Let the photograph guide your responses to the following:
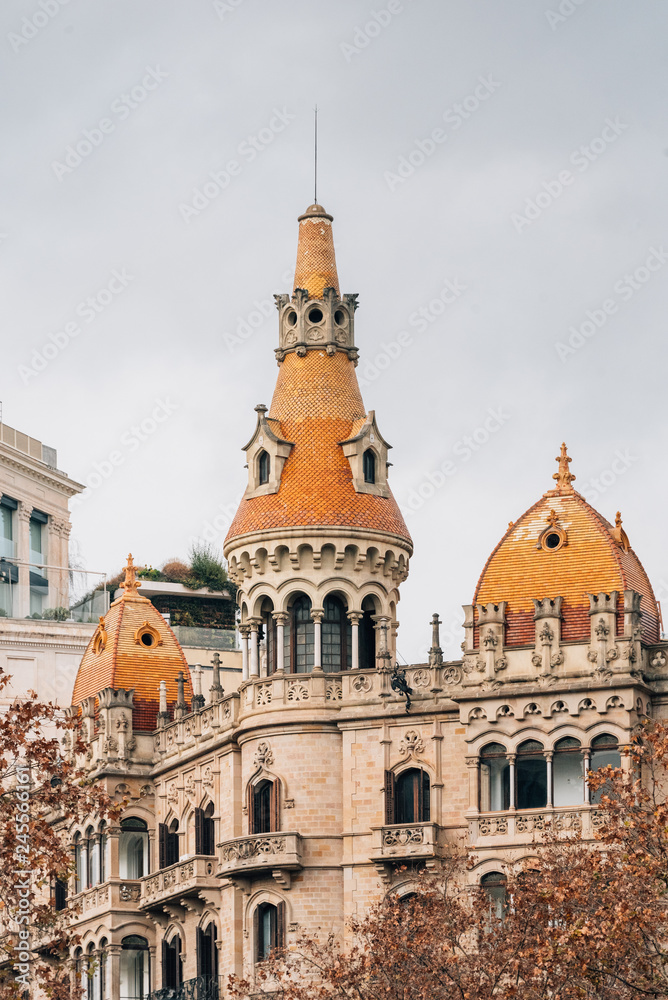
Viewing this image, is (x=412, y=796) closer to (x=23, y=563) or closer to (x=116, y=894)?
(x=116, y=894)

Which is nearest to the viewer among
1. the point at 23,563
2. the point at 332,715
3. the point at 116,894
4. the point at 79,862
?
the point at 332,715

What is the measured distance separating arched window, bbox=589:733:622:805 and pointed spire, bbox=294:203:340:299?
1922cm

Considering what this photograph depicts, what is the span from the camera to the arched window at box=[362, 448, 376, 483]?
79.2 metres

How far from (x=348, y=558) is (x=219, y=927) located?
12295 millimetres

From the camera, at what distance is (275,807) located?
75312mm

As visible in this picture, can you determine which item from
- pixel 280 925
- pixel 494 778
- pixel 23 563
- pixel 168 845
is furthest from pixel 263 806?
pixel 23 563

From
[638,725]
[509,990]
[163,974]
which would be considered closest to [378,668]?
[638,725]

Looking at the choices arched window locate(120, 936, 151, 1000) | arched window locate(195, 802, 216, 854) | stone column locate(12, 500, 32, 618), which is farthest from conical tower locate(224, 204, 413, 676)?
stone column locate(12, 500, 32, 618)

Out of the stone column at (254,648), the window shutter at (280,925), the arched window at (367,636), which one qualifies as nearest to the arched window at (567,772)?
the arched window at (367,636)

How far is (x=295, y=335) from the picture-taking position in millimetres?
81000

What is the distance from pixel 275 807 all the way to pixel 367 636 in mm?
6622

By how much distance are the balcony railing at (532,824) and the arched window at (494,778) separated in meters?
0.57

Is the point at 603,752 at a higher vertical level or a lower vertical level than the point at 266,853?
higher

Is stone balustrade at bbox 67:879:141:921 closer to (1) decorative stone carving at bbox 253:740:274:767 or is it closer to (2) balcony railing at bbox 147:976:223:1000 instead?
(2) balcony railing at bbox 147:976:223:1000
